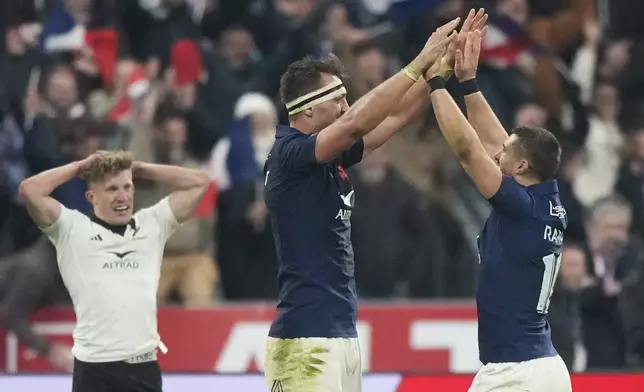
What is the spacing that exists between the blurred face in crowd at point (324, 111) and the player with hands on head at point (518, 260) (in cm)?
50

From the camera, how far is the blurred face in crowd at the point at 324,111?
6957 millimetres

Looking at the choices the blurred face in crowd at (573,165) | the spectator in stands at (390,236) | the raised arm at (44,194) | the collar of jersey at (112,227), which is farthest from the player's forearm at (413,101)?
the blurred face in crowd at (573,165)

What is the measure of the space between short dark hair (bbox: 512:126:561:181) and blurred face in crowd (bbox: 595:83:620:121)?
240 inches

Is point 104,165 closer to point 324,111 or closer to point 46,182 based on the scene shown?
point 46,182

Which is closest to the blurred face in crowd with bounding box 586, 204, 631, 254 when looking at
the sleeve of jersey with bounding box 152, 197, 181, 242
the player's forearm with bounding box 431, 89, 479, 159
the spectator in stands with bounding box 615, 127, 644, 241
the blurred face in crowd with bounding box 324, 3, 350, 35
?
the spectator in stands with bounding box 615, 127, 644, 241

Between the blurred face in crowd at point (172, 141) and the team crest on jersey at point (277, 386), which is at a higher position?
the blurred face in crowd at point (172, 141)

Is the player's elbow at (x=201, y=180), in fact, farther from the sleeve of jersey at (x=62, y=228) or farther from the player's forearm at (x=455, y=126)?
the player's forearm at (x=455, y=126)

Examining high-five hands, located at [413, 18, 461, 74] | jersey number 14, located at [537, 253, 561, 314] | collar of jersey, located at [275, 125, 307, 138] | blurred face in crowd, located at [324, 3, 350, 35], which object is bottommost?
jersey number 14, located at [537, 253, 561, 314]

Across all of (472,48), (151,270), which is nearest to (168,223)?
(151,270)

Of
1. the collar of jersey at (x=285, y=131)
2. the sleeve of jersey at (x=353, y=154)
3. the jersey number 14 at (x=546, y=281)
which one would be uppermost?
the collar of jersey at (x=285, y=131)

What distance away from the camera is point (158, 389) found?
8.27 meters

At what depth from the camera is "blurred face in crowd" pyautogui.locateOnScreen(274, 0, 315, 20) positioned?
1349cm

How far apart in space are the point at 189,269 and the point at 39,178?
137 inches

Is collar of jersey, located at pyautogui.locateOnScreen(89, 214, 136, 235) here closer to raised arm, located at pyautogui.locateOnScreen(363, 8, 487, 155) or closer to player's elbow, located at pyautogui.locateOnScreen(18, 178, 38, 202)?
player's elbow, located at pyautogui.locateOnScreen(18, 178, 38, 202)
